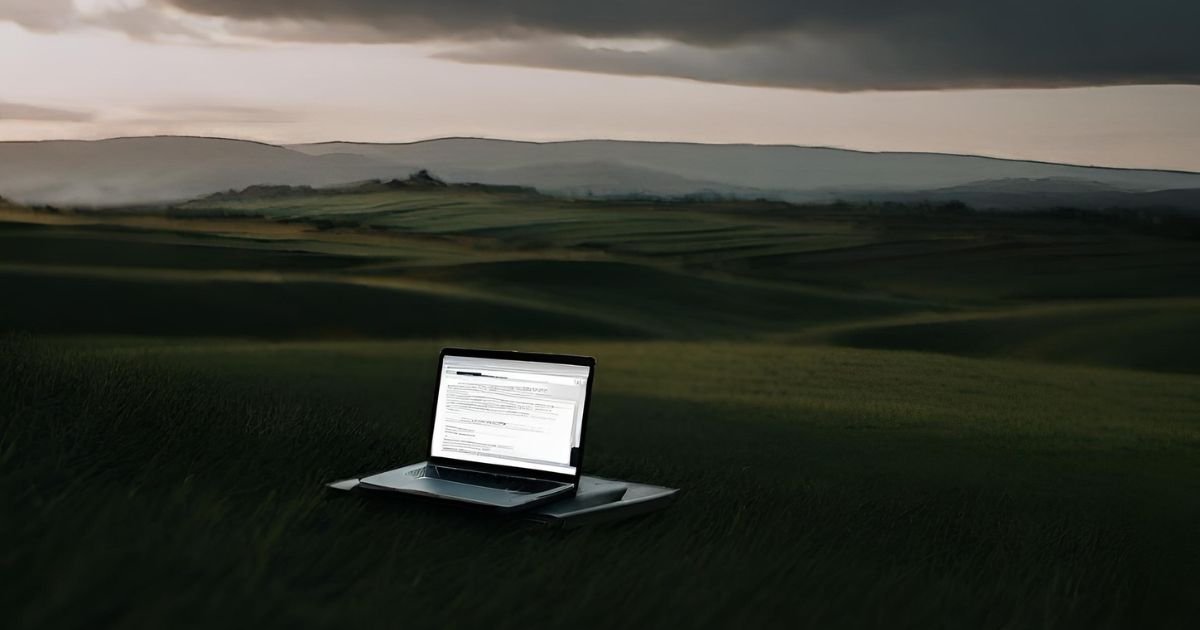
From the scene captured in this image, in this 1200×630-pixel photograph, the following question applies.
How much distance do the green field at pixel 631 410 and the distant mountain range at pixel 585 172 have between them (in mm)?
130

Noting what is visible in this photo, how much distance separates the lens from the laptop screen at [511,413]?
2.36m

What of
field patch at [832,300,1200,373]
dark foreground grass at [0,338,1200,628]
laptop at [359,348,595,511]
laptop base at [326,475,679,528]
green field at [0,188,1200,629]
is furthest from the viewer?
field patch at [832,300,1200,373]

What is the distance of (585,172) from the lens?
635 centimetres

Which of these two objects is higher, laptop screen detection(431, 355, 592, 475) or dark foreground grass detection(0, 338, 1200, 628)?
laptop screen detection(431, 355, 592, 475)

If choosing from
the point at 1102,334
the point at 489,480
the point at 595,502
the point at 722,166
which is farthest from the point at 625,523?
the point at 1102,334

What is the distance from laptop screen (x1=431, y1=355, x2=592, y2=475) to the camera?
2.36 meters

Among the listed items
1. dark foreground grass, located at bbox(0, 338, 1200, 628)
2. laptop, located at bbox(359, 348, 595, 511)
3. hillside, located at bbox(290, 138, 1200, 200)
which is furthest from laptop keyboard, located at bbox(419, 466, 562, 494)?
hillside, located at bbox(290, 138, 1200, 200)

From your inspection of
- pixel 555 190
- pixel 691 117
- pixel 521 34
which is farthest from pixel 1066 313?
pixel 521 34

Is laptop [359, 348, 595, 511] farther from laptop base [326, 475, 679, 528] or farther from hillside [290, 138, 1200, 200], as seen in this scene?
hillside [290, 138, 1200, 200]

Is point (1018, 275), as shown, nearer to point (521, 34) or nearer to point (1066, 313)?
point (1066, 313)

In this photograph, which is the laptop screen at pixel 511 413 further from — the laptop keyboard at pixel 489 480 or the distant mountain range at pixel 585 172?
the distant mountain range at pixel 585 172

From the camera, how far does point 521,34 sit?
622 cm

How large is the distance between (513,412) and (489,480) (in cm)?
15

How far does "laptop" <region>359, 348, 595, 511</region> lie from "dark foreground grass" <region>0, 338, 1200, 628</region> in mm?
144
